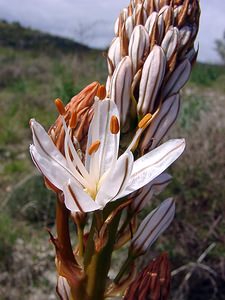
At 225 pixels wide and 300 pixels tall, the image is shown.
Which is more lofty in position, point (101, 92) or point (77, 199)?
point (101, 92)

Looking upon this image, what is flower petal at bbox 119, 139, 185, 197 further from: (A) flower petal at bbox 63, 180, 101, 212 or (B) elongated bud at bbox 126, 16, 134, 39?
(B) elongated bud at bbox 126, 16, 134, 39

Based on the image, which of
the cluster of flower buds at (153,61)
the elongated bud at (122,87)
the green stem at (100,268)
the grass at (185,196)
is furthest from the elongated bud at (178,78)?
the grass at (185,196)

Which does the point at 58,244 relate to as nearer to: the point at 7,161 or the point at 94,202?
the point at 94,202

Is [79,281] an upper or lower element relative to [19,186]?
upper

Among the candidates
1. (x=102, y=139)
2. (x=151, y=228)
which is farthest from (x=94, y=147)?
(x=151, y=228)

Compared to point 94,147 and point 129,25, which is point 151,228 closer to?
point 94,147

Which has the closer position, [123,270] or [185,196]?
[123,270]

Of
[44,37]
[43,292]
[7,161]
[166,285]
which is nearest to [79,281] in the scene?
[166,285]
